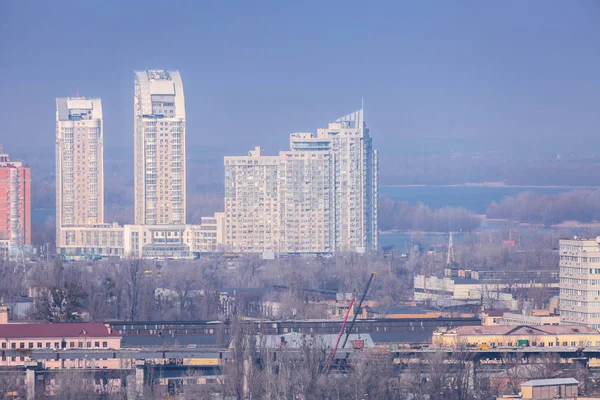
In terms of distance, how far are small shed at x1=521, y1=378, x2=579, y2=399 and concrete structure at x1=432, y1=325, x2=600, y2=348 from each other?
21.1ft

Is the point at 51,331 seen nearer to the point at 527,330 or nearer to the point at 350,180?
the point at 527,330

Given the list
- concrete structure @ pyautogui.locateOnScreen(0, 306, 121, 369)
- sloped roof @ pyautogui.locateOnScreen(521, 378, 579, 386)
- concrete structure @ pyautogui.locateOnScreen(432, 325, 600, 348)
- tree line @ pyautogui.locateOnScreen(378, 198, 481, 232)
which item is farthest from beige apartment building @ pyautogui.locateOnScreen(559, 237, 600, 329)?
tree line @ pyautogui.locateOnScreen(378, 198, 481, 232)

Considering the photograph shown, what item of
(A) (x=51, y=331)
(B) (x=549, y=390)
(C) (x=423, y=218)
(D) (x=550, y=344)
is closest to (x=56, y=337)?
(A) (x=51, y=331)

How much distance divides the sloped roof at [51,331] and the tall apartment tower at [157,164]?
124ft

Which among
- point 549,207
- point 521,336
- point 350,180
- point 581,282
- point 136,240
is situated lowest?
point 521,336

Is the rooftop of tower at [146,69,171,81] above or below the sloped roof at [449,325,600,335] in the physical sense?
above

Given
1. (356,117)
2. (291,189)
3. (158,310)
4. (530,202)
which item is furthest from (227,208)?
(158,310)

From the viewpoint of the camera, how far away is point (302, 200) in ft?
211

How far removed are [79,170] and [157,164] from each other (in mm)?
3361

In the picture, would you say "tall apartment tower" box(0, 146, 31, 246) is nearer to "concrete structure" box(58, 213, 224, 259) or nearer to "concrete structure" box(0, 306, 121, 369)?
"concrete structure" box(58, 213, 224, 259)

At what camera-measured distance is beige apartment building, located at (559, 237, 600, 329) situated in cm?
2764

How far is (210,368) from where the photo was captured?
915 inches

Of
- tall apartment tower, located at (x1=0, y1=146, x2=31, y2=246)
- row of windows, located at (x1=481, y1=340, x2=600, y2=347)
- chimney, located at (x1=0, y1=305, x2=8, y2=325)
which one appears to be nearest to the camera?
row of windows, located at (x1=481, y1=340, x2=600, y2=347)

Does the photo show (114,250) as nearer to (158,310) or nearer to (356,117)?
(356,117)
